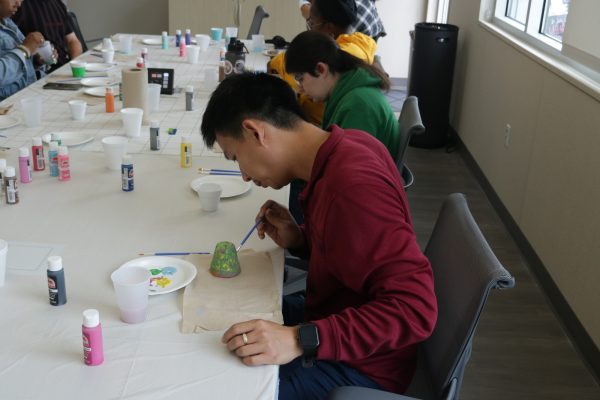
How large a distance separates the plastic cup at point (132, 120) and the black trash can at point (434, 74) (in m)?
2.70

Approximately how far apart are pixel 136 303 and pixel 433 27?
3.91 m

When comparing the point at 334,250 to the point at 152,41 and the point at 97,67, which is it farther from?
the point at 152,41

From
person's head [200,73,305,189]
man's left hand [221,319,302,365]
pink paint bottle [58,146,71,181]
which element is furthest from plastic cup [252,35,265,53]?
man's left hand [221,319,302,365]

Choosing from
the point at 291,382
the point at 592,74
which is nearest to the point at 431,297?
the point at 291,382

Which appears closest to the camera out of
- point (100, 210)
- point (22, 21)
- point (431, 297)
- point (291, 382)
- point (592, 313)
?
point (431, 297)

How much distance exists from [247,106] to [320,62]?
104 centimetres

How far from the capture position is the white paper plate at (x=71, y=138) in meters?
2.33

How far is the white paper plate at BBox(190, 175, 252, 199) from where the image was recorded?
6.55 feet

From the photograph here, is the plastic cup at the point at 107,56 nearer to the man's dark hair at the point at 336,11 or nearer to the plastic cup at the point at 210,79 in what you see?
the plastic cup at the point at 210,79

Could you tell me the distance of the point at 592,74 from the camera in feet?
9.05

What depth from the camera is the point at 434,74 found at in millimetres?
4707

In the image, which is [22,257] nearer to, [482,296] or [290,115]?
[290,115]

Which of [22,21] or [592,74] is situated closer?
[592,74]

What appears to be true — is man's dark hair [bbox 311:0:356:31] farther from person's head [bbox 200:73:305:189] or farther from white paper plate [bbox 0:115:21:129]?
person's head [bbox 200:73:305:189]
